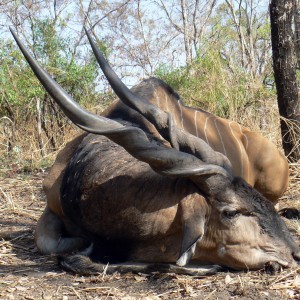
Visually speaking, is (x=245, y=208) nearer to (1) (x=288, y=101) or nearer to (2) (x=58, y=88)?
(2) (x=58, y=88)

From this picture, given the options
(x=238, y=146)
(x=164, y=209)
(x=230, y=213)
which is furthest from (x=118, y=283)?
(x=238, y=146)

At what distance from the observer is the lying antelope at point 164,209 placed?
8.66ft

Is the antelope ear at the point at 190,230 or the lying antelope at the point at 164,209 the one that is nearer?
the antelope ear at the point at 190,230

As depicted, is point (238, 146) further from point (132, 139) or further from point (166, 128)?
point (132, 139)

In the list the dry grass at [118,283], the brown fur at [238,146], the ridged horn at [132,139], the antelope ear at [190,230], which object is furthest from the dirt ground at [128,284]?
the brown fur at [238,146]

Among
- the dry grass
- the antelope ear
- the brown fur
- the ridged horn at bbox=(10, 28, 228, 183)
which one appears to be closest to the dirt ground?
the dry grass

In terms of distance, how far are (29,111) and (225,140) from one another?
4.81m

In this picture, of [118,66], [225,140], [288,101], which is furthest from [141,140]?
[118,66]

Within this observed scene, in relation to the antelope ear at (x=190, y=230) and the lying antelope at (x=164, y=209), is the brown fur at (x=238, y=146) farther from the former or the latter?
the antelope ear at (x=190, y=230)

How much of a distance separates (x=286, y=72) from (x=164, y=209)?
8.69 ft

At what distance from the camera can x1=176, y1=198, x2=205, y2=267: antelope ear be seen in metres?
2.53

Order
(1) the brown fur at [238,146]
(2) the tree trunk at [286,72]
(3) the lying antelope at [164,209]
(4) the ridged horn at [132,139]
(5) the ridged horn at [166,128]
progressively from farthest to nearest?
(2) the tree trunk at [286,72] < (1) the brown fur at [238,146] < (5) the ridged horn at [166,128] < (3) the lying antelope at [164,209] < (4) the ridged horn at [132,139]

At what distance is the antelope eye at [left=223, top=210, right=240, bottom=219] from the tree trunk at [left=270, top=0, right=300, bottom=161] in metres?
2.51

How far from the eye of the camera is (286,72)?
16.5 feet
